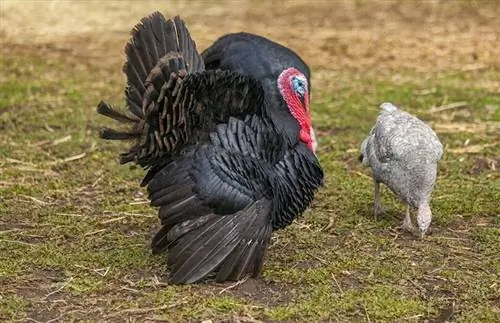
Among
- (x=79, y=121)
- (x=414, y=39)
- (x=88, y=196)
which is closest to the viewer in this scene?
(x=88, y=196)

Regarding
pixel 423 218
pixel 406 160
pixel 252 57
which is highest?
pixel 252 57

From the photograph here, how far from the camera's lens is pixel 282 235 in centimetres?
574

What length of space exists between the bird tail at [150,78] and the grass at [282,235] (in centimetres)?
72

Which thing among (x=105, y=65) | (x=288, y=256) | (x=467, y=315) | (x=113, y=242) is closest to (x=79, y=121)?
(x=105, y=65)

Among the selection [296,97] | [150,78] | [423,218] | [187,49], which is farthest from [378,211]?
[150,78]

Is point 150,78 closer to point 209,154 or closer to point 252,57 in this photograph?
point 209,154

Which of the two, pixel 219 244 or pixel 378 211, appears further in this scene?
pixel 378 211

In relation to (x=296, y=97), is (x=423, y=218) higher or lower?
lower

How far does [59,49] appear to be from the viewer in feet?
36.7

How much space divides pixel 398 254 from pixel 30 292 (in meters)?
2.08

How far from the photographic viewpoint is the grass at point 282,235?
4.61 m

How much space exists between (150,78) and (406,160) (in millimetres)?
1753

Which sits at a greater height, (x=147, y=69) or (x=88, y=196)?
(x=147, y=69)

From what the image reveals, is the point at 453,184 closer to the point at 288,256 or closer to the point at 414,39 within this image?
the point at 288,256
